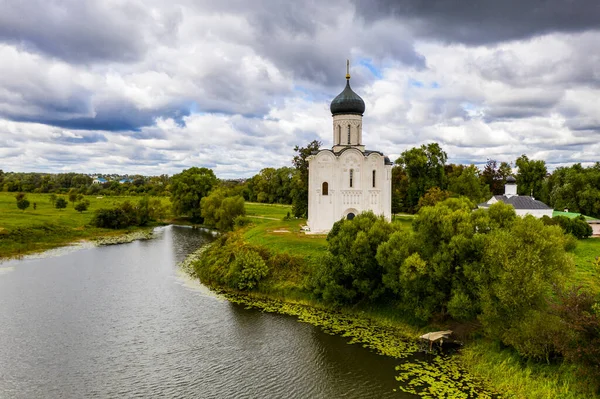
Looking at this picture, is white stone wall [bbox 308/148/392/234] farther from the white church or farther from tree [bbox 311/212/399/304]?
A: tree [bbox 311/212/399/304]

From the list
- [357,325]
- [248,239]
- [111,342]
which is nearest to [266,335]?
[357,325]

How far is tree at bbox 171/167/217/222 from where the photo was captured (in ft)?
198

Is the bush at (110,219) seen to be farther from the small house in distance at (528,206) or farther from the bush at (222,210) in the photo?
the small house in distance at (528,206)

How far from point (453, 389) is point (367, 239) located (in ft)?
26.2

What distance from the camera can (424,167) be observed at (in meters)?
48.9

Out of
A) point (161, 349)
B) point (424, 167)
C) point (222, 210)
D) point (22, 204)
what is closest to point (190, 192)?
point (222, 210)

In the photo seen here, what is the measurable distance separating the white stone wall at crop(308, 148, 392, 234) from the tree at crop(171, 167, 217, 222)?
104ft

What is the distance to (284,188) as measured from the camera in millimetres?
82438

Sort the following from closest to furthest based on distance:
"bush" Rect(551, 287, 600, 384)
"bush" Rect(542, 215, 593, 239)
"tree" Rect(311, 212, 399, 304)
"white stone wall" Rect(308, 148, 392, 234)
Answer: "bush" Rect(551, 287, 600, 384), "tree" Rect(311, 212, 399, 304), "bush" Rect(542, 215, 593, 239), "white stone wall" Rect(308, 148, 392, 234)

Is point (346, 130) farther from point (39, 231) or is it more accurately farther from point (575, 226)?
point (39, 231)

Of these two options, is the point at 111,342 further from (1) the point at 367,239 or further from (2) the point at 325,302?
(1) the point at 367,239

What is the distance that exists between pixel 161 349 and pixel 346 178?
1992cm

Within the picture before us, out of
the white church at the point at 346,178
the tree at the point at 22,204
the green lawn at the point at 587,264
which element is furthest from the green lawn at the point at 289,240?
the tree at the point at 22,204

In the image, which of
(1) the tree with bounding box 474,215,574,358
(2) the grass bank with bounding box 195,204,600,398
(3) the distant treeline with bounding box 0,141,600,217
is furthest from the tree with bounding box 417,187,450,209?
(1) the tree with bounding box 474,215,574,358
